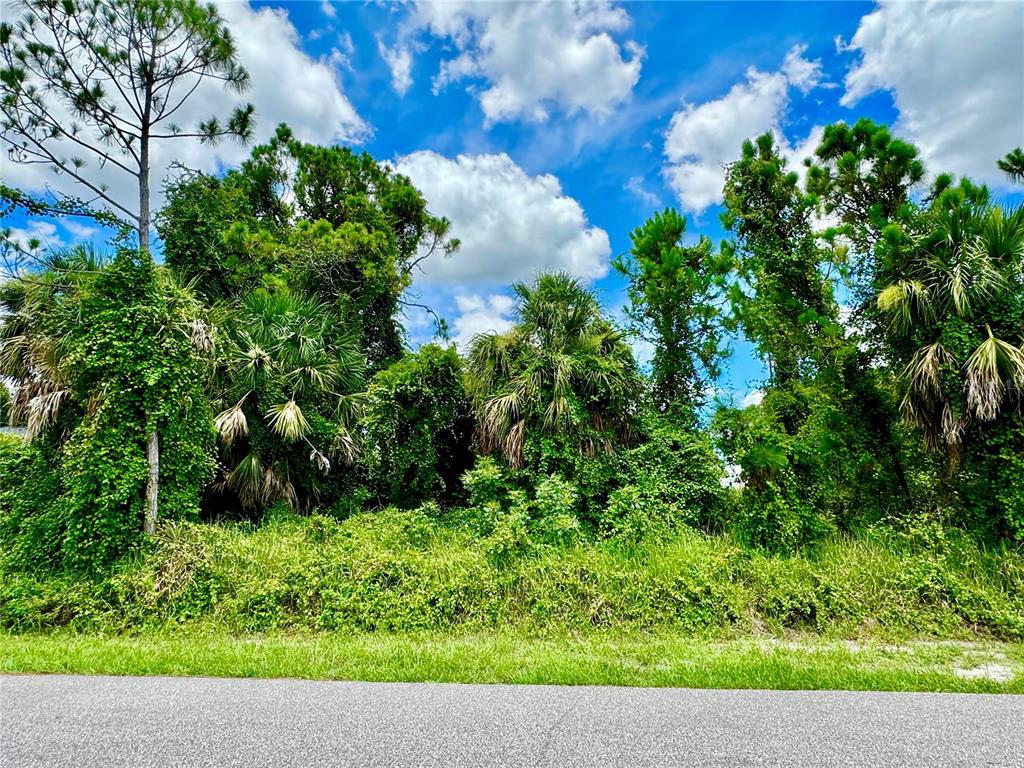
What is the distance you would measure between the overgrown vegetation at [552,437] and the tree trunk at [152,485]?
0.04 metres

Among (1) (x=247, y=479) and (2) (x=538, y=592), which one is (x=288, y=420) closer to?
(1) (x=247, y=479)

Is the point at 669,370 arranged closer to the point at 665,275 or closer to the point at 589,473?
the point at 665,275

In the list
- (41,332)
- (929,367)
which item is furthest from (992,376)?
(41,332)

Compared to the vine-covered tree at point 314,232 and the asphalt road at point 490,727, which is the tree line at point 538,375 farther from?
the asphalt road at point 490,727

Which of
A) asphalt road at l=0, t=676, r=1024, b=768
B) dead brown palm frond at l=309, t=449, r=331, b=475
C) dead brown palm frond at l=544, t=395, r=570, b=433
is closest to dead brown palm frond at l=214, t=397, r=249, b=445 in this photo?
dead brown palm frond at l=309, t=449, r=331, b=475

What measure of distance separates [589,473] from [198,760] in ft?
20.9

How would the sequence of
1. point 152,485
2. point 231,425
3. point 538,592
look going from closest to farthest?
point 538,592, point 152,485, point 231,425

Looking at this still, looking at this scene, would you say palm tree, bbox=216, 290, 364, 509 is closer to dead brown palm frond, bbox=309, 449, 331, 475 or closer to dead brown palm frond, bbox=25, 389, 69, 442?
dead brown palm frond, bbox=309, 449, 331, 475

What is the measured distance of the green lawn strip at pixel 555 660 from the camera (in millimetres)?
3600

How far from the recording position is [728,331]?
10469 millimetres

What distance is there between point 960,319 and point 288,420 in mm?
9768

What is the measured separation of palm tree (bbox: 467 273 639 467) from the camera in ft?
27.3

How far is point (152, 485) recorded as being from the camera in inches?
234

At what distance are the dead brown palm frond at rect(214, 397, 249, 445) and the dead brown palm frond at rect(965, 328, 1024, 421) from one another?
1027 centimetres
